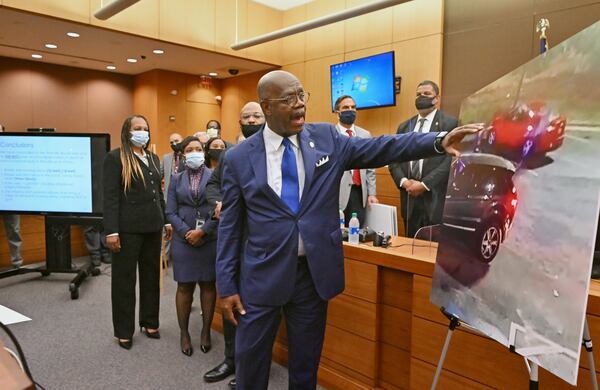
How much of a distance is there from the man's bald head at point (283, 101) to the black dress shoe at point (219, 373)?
1638mm

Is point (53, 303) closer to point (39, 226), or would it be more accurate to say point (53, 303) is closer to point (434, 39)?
point (39, 226)

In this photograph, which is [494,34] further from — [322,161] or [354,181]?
[322,161]

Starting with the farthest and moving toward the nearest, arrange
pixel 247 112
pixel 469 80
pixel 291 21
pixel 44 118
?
pixel 44 118, pixel 291 21, pixel 469 80, pixel 247 112

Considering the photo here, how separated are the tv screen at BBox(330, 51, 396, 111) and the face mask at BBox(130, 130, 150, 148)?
11.1ft

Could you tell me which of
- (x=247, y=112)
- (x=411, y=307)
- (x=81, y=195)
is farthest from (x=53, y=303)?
(x=411, y=307)

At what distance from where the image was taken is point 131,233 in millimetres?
2996

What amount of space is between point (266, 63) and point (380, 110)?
2221 mm

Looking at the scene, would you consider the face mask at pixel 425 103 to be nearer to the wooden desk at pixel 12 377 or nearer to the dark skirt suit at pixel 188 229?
the dark skirt suit at pixel 188 229

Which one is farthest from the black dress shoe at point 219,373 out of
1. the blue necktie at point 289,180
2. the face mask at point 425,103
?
the face mask at point 425,103

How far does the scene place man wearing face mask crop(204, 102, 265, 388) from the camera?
2.50 metres

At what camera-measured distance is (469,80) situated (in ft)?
16.4

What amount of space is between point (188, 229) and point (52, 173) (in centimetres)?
226

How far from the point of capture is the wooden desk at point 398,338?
1.83 meters

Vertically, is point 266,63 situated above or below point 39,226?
above
